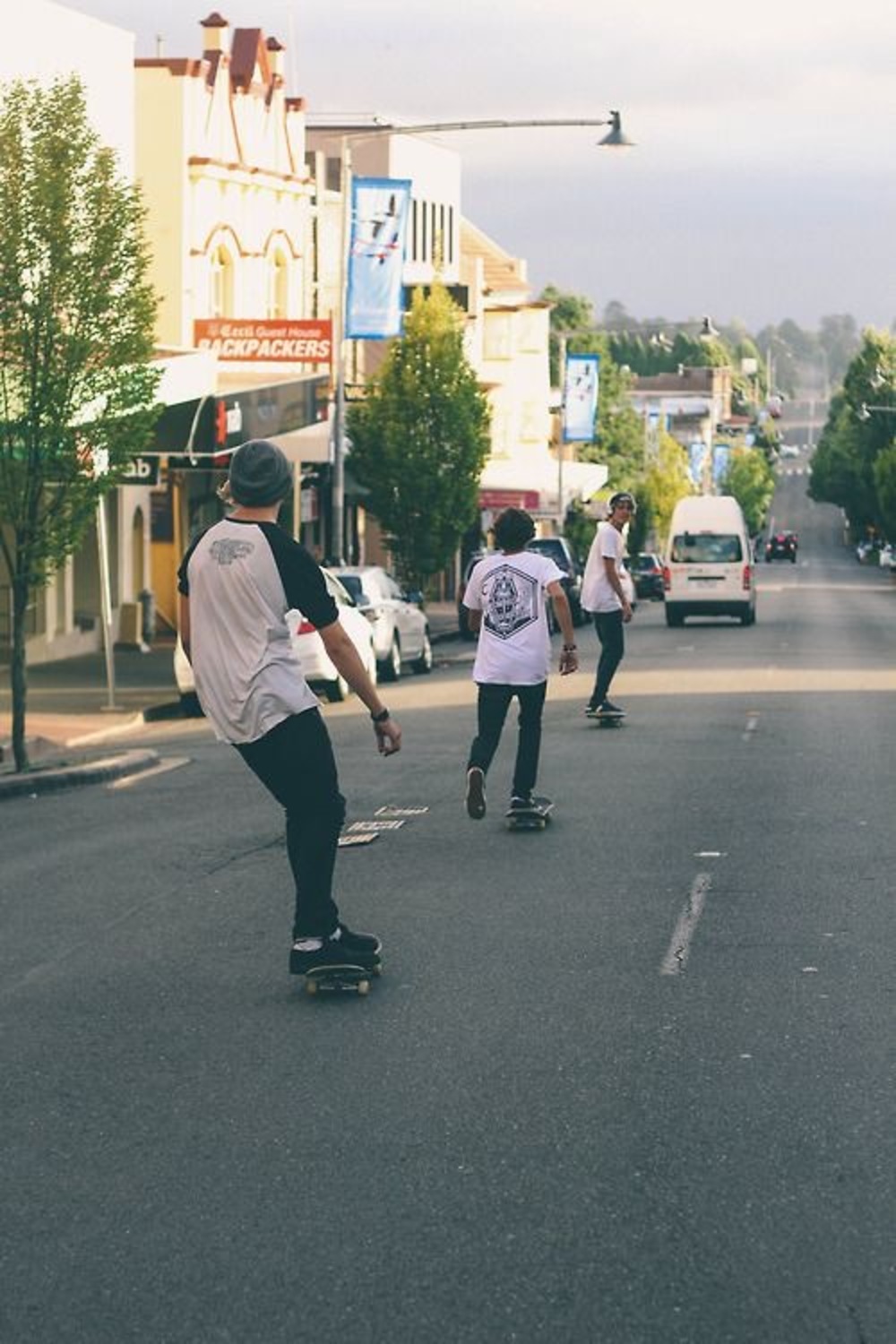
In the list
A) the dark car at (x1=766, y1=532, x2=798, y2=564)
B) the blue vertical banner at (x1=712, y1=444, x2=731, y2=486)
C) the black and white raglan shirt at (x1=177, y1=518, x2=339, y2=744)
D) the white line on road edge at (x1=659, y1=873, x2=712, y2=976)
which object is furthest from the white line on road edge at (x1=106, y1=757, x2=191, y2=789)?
the blue vertical banner at (x1=712, y1=444, x2=731, y2=486)

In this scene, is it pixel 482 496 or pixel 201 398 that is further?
pixel 482 496

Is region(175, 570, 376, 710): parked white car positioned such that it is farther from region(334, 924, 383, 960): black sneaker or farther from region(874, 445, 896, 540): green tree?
region(874, 445, 896, 540): green tree

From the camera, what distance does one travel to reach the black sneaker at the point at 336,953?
9.12 meters

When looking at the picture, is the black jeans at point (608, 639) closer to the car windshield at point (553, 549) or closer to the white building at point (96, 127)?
the white building at point (96, 127)

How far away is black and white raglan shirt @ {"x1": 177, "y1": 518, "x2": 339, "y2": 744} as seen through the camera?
8789 millimetres

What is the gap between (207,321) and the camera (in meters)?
40.1

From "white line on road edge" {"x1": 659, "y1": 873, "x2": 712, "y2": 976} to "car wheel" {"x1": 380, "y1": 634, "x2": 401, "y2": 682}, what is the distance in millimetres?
19898

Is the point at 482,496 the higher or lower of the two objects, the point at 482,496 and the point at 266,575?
the lower

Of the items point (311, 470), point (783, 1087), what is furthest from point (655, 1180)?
point (311, 470)

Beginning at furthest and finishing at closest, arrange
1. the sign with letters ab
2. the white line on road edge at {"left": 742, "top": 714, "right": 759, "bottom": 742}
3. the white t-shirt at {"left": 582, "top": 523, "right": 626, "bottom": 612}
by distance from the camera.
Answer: the sign with letters ab
the white line on road edge at {"left": 742, "top": 714, "right": 759, "bottom": 742}
the white t-shirt at {"left": 582, "top": 523, "right": 626, "bottom": 612}

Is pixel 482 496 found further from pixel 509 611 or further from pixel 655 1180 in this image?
pixel 655 1180

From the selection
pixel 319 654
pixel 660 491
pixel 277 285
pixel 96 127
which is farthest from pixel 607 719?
pixel 660 491

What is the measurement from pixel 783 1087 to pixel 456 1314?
7.99 feet

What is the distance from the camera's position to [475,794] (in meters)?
13.8
